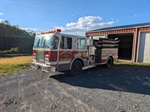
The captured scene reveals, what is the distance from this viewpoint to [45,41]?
6676 millimetres

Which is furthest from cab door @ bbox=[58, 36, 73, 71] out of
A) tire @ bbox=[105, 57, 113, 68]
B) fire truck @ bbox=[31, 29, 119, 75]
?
tire @ bbox=[105, 57, 113, 68]

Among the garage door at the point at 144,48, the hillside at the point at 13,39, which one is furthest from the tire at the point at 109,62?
the hillside at the point at 13,39

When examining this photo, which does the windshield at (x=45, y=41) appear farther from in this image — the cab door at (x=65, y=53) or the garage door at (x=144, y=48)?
the garage door at (x=144, y=48)

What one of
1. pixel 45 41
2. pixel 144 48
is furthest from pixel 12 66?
pixel 144 48

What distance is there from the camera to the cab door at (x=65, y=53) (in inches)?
261

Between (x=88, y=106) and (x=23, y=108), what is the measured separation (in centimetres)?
186

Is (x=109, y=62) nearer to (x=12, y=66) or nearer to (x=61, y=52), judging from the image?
(x=61, y=52)

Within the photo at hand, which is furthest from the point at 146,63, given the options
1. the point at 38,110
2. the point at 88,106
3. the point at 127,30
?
the point at 38,110

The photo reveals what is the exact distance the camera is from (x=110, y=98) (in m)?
4.50

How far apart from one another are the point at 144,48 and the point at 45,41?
9.61m

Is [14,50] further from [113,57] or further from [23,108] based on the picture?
[23,108]

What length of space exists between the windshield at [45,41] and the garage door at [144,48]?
30.6 ft

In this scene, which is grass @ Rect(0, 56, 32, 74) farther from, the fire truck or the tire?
the tire

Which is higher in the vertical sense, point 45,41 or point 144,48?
point 45,41
